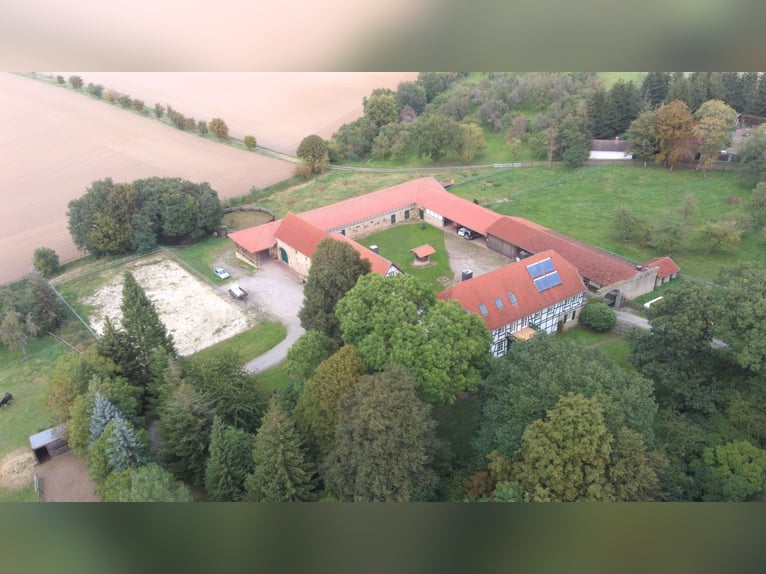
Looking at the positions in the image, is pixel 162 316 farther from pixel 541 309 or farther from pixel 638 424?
pixel 638 424

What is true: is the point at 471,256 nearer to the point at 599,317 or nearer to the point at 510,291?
the point at 510,291

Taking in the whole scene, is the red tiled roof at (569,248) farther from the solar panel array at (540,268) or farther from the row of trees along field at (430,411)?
the row of trees along field at (430,411)

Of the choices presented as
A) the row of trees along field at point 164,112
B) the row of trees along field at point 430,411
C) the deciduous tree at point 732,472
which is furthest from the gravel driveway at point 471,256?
the row of trees along field at point 164,112

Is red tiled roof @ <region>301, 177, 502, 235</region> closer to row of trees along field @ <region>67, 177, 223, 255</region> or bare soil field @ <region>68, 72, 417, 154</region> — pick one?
row of trees along field @ <region>67, 177, 223, 255</region>

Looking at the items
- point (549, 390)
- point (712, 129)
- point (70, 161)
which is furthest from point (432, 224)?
point (70, 161)

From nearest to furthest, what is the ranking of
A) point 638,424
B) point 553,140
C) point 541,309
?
1. point 638,424
2. point 541,309
3. point 553,140
